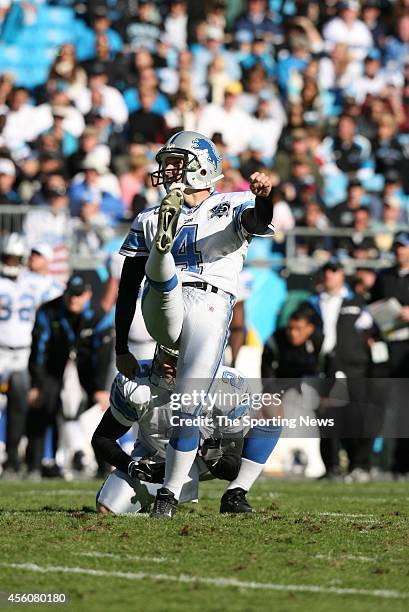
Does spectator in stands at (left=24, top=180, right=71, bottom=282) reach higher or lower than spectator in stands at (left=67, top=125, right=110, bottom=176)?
lower

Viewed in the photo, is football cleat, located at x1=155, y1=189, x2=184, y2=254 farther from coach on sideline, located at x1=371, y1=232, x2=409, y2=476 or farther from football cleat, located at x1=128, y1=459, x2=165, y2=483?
coach on sideline, located at x1=371, y1=232, x2=409, y2=476

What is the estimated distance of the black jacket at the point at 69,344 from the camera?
40.7ft

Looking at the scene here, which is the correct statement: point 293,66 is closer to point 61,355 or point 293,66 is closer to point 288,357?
point 288,357

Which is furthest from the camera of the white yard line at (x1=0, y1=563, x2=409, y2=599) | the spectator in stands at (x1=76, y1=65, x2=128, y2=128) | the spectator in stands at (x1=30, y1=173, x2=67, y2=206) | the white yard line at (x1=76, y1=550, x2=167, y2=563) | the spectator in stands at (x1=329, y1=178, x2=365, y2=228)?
the spectator in stands at (x1=76, y1=65, x2=128, y2=128)

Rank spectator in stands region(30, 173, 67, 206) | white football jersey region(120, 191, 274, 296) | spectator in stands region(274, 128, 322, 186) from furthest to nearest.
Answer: spectator in stands region(274, 128, 322, 186), spectator in stands region(30, 173, 67, 206), white football jersey region(120, 191, 274, 296)

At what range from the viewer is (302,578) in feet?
17.2

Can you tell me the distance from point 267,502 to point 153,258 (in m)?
2.84

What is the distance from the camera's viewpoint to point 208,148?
24.4 feet

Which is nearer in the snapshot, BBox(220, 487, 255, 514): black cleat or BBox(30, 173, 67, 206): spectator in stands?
BBox(220, 487, 255, 514): black cleat

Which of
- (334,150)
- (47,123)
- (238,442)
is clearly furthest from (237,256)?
(334,150)

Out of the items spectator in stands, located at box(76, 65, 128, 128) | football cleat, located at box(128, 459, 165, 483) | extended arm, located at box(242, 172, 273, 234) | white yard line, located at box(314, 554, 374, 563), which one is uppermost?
spectator in stands, located at box(76, 65, 128, 128)

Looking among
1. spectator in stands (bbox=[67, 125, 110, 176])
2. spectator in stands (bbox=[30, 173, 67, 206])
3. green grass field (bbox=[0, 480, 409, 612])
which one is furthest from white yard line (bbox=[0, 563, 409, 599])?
spectator in stands (bbox=[67, 125, 110, 176])

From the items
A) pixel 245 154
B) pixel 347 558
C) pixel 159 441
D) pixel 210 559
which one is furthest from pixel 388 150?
pixel 210 559

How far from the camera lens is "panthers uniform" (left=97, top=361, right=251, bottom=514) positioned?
7.40 m
